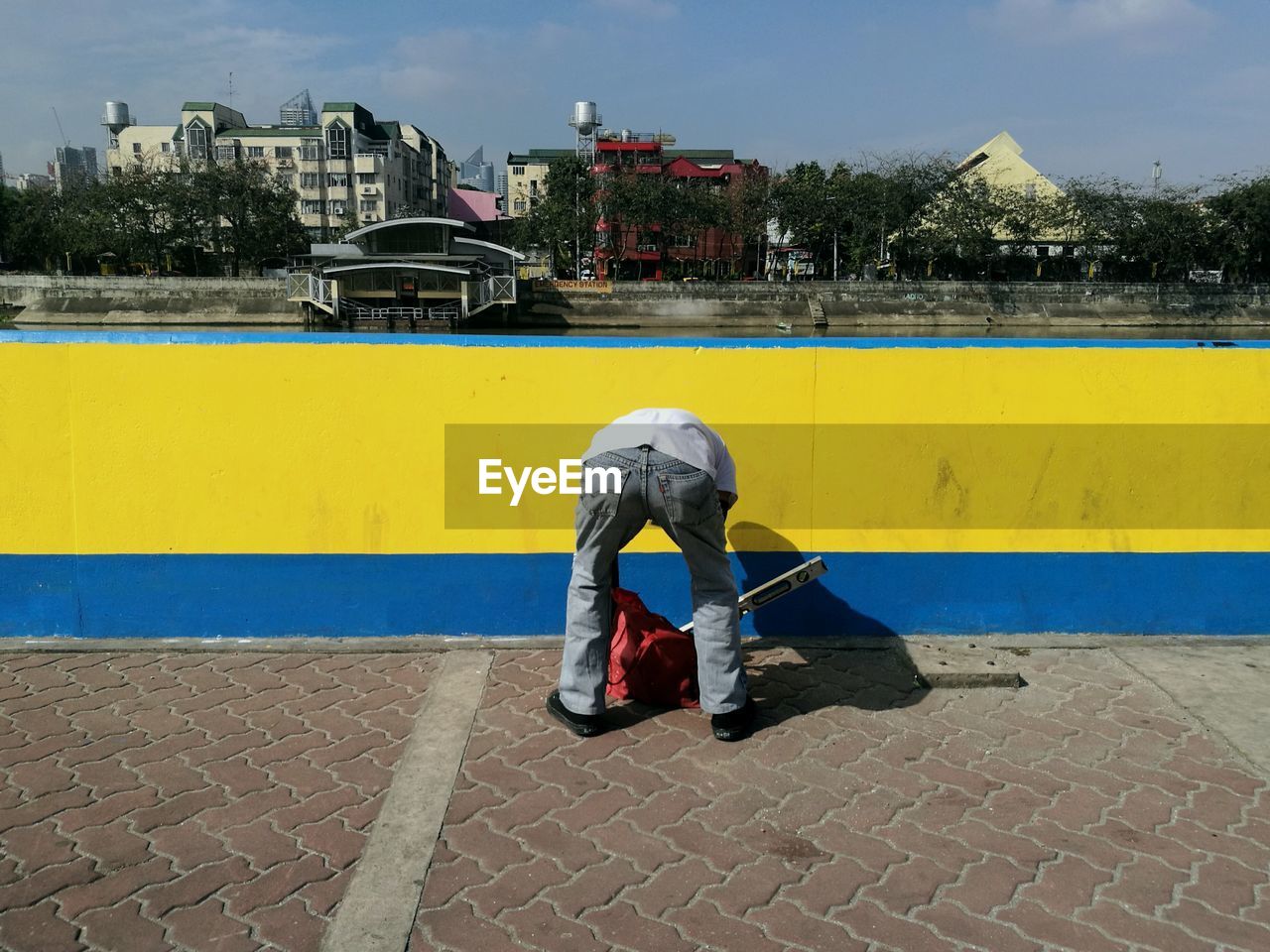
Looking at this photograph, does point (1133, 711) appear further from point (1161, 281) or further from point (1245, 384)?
point (1161, 281)

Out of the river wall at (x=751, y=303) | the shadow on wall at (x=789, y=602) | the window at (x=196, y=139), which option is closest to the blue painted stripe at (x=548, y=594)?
the shadow on wall at (x=789, y=602)

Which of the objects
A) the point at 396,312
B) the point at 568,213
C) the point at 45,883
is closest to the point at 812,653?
the point at 45,883

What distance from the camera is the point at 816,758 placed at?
3.29 meters

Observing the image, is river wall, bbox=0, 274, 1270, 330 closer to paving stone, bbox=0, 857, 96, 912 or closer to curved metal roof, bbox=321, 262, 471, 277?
curved metal roof, bbox=321, 262, 471, 277

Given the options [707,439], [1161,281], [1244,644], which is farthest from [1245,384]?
[1161,281]

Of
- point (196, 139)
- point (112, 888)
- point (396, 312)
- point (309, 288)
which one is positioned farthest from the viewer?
point (196, 139)

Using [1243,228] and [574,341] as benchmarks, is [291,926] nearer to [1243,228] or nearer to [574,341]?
[574,341]

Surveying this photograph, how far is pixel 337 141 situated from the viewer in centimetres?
7394

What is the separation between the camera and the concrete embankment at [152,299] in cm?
4031

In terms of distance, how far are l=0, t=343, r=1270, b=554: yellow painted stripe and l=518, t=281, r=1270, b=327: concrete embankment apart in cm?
3752

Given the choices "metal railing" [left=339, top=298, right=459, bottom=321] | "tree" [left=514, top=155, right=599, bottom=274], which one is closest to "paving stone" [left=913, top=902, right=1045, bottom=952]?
"metal railing" [left=339, top=298, right=459, bottom=321]

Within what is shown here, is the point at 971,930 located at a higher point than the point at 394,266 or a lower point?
lower

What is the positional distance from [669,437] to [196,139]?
8415 centimetres

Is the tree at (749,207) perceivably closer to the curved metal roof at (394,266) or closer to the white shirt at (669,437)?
the curved metal roof at (394,266)
